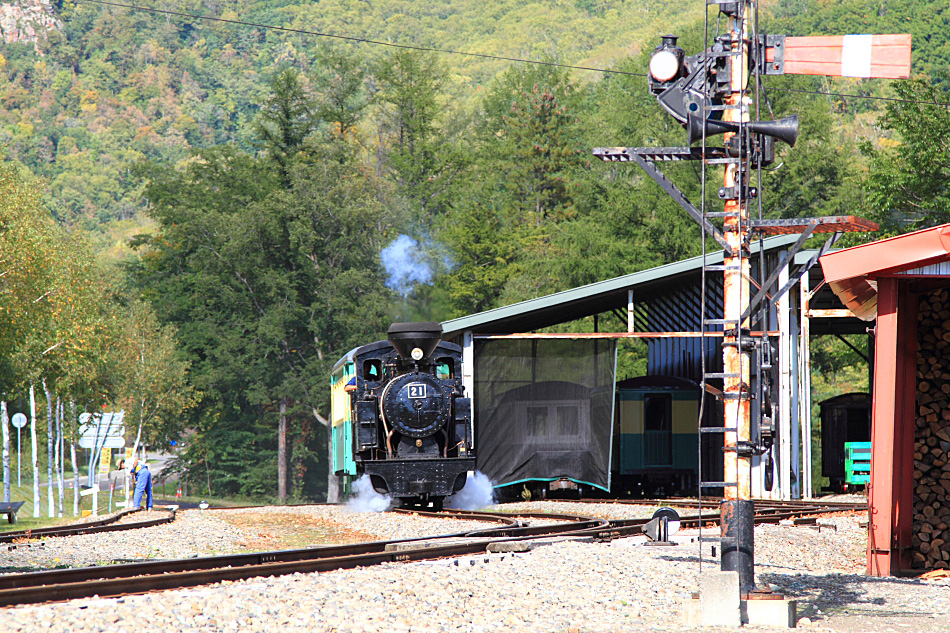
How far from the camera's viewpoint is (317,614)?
7738mm

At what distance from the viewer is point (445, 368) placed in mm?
20453

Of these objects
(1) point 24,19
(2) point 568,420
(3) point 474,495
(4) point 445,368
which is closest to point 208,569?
(4) point 445,368

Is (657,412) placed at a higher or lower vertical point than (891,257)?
lower

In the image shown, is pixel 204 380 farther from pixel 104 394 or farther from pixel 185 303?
pixel 104 394

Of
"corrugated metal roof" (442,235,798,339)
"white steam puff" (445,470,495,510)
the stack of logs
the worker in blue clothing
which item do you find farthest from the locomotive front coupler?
the worker in blue clothing

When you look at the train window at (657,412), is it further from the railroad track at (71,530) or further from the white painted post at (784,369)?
the railroad track at (71,530)

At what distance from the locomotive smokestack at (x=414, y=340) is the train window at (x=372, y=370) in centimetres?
67

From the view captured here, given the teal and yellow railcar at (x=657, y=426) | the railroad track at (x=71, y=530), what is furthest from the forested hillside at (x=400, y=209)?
the railroad track at (x=71, y=530)

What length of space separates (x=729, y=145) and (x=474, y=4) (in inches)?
7419

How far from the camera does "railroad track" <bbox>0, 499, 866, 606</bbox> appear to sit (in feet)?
27.6

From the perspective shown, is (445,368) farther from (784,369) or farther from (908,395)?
(908,395)

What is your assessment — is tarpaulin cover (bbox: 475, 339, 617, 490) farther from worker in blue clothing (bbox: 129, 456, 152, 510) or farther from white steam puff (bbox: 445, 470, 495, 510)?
worker in blue clothing (bbox: 129, 456, 152, 510)

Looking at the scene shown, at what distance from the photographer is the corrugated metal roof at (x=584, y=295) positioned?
24.7m

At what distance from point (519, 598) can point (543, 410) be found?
1793 centimetres
